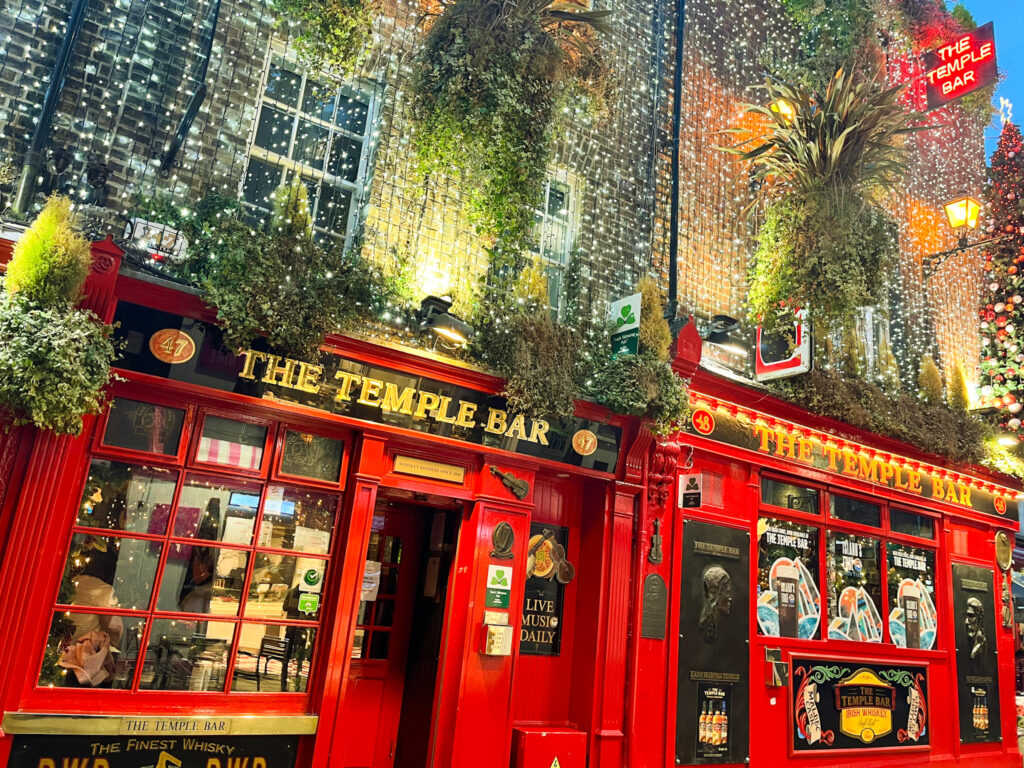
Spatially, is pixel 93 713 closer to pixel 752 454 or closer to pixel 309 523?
pixel 309 523

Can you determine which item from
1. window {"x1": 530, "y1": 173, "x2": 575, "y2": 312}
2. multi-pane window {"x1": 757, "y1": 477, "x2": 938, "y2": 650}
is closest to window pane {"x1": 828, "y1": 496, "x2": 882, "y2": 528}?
multi-pane window {"x1": 757, "y1": 477, "x2": 938, "y2": 650}

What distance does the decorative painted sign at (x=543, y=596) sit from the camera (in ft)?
25.7

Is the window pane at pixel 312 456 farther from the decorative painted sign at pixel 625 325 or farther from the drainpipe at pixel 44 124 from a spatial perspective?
the decorative painted sign at pixel 625 325

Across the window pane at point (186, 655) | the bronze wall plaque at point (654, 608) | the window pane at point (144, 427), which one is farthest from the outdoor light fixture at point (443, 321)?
the bronze wall plaque at point (654, 608)

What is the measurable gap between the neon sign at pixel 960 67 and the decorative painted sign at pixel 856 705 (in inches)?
321

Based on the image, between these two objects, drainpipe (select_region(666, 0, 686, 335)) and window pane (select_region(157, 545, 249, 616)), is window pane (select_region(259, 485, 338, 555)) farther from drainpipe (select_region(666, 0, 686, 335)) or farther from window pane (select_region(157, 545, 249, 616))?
drainpipe (select_region(666, 0, 686, 335))

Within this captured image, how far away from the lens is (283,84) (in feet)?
24.0

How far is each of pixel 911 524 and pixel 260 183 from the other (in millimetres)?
9775

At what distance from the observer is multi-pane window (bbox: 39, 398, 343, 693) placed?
5648 mm

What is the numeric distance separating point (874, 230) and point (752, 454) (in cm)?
316

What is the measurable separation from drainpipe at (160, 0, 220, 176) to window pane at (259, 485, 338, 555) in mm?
2820

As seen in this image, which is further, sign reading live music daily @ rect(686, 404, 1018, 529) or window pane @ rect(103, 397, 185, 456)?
sign reading live music daily @ rect(686, 404, 1018, 529)

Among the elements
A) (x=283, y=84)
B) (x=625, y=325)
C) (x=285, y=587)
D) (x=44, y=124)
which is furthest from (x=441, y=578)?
(x=44, y=124)

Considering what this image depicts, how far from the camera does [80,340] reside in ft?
16.8
